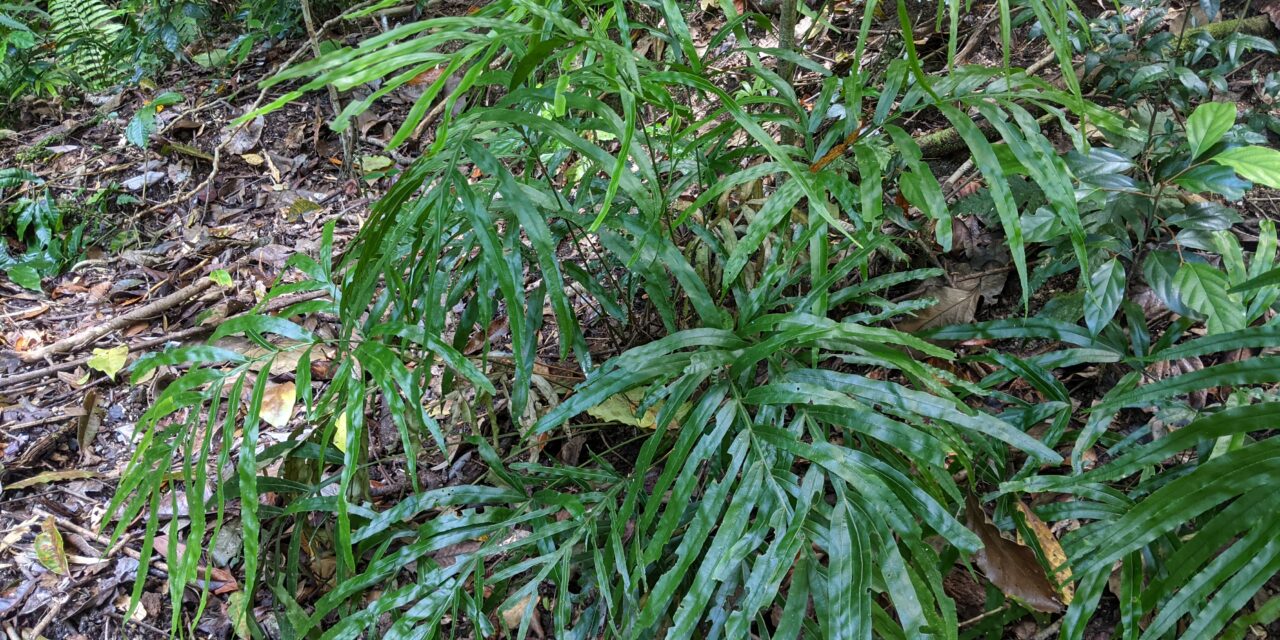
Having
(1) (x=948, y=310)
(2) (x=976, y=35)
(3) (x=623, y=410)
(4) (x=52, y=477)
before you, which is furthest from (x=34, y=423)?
(2) (x=976, y=35)

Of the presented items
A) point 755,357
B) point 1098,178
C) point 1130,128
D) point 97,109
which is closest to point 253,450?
point 755,357

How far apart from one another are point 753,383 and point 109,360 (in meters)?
1.81

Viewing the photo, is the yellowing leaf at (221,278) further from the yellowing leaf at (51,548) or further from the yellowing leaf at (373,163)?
the yellowing leaf at (51,548)

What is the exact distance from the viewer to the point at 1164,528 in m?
0.91

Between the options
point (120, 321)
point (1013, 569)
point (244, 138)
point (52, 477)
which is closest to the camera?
point (1013, 569)

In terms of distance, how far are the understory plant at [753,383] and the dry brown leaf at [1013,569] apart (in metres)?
0.02

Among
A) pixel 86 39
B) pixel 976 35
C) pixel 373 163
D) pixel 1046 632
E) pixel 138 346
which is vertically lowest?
pixel 1046 632

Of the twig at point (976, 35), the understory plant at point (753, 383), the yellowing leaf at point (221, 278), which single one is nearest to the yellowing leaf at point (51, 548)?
the understory plant at point (753, 383)

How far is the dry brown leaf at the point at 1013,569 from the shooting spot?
125 centimetres

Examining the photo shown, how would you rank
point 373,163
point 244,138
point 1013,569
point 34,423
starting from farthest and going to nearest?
point 244,138 < point 373,163 < point 34,423 < point 1013,569

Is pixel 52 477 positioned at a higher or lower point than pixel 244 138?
lower

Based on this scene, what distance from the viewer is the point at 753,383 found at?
131 centimetres

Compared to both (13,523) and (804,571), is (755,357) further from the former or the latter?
(13,523)

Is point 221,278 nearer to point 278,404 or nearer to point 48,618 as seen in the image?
point 278,404
